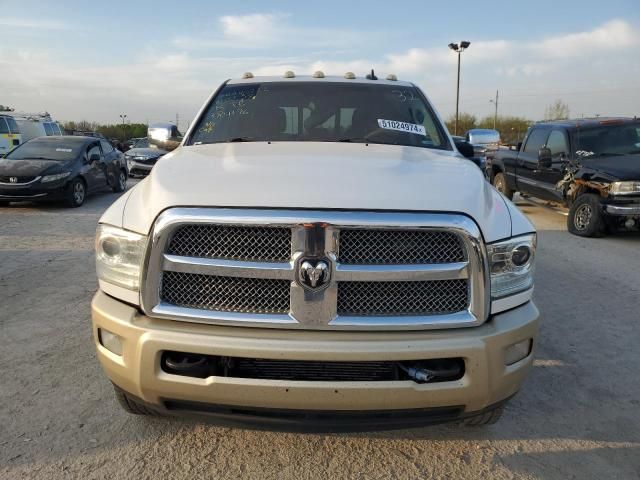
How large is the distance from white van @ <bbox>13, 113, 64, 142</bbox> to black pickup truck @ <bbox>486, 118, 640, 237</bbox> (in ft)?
58.9

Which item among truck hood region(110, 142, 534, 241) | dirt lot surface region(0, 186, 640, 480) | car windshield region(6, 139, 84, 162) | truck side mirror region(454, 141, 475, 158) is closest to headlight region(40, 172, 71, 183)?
car windshield region(6, 139, 84, 162)

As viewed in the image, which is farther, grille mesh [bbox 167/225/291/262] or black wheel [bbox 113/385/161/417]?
black wheel [bbox 113/385/161/417]

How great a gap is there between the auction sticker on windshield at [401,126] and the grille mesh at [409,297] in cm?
171

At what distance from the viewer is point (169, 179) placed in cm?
250

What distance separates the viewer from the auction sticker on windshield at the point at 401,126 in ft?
12.1

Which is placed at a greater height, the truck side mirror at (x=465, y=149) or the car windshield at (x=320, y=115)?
the car windshield at (x=320, y=115)

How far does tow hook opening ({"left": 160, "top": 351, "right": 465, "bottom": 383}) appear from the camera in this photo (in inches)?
86.2

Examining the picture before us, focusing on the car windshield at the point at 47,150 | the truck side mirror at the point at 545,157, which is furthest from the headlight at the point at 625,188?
the car windshield at the point at 47,150

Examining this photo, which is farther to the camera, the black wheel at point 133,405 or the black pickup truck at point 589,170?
the black pickup truck at point 589,170

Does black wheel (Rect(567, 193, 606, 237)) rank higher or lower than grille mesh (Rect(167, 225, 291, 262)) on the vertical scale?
lower

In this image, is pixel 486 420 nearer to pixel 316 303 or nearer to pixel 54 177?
pixel 316 303

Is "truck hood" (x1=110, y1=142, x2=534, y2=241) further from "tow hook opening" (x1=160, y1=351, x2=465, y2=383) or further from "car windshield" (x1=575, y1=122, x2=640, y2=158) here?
"car windshield" (x1=575, y1=122, x2=640, y2=158)

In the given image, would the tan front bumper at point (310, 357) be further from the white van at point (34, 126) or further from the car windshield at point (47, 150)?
the white van at point (34, 126)

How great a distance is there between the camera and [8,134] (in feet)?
64.7
